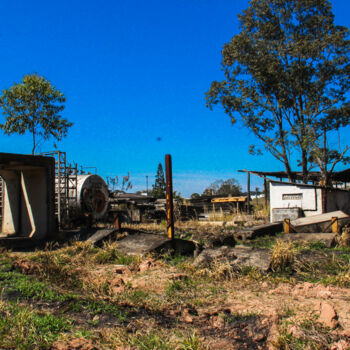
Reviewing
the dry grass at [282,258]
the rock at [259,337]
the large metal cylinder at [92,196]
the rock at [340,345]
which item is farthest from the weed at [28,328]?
the large metal cylinder at [92,196]

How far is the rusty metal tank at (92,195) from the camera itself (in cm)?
1852

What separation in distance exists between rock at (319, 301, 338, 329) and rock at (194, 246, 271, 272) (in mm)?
2519

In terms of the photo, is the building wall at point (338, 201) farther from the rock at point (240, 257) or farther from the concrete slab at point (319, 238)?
the rock at point (240, 257)

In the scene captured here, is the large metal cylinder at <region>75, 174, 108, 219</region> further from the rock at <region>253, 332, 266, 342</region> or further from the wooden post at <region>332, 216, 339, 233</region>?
the rock at <region>253, 332, 266, 342</region>

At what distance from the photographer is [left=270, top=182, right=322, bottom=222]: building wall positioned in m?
18.9

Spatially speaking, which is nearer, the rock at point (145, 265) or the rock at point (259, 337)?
the rock at point (259, 337)

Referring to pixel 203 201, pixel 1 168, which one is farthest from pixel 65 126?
pixel 203 201

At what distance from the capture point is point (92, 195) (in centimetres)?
1922

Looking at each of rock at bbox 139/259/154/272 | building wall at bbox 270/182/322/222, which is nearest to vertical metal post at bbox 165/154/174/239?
rock at bbox 139/259/154/272

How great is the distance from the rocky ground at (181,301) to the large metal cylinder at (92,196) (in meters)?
9.87

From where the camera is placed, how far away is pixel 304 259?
24.1 ft

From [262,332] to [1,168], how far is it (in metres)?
10.8

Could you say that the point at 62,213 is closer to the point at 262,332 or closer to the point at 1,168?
the point at 1,168

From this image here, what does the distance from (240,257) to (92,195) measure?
13.1m
